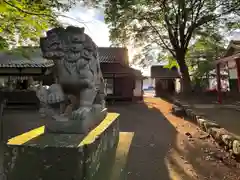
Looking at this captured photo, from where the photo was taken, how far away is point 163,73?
95.6 ft

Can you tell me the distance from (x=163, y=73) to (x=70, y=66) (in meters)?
27.7

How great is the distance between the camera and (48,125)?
236cm

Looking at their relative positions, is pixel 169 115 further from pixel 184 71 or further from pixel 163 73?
pixel 163 73

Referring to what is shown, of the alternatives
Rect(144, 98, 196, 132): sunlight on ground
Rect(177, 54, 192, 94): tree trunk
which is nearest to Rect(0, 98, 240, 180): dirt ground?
Rect(144, 98, 196, 132): sunlight on ground

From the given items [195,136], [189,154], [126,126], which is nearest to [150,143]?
[189,154]

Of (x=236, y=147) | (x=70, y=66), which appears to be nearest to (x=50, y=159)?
(x=70, y=66)

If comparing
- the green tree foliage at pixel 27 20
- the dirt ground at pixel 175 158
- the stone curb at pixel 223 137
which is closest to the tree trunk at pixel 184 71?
the stone curb at pixel 223 137

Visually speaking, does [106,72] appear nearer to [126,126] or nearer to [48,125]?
[126,126]

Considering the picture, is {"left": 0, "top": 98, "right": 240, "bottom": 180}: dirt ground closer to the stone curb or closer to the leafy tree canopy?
the stone curb

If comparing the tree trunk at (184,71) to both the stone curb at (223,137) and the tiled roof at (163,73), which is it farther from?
the tiled roof at (163,73)

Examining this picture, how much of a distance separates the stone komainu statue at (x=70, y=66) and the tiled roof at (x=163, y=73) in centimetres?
2615

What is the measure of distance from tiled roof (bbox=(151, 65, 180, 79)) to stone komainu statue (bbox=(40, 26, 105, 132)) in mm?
26155

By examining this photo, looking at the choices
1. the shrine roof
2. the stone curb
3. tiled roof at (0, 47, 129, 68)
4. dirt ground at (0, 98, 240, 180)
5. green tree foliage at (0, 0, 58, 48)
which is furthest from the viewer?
the shrine roof

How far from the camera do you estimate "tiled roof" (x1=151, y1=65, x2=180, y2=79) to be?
28.0 meters
